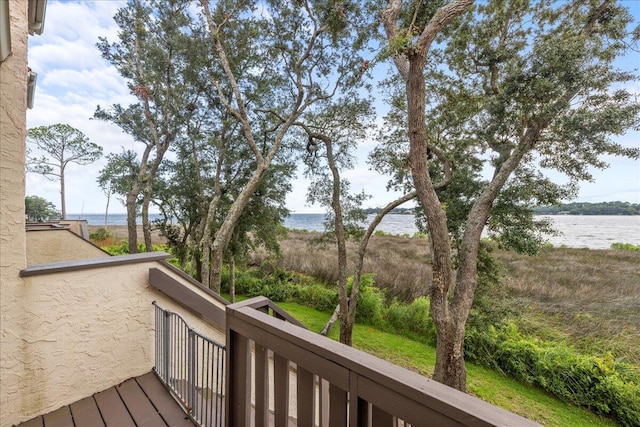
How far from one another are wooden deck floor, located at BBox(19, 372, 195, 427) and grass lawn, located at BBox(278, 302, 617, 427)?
668 cm

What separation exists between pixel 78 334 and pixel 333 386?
7.19 ft

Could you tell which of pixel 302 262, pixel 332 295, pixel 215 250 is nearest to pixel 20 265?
pixel 215 250

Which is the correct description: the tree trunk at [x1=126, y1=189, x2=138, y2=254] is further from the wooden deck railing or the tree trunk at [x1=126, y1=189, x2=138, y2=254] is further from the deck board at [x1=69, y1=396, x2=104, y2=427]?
the wooden deck railing

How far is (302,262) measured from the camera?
1512cm

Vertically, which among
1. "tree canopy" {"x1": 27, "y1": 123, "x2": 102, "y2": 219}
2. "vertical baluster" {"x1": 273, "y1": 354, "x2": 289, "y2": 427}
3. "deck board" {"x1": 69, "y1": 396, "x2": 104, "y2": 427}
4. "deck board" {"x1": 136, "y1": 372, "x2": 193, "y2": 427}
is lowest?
"deck board" {"x1": 136, "y1": 372, "x2": 193, "y2": 427}

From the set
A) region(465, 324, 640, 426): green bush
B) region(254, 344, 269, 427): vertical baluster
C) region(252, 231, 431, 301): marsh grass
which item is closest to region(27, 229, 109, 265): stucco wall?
region(254, 344, 269, 427): vertical baluster

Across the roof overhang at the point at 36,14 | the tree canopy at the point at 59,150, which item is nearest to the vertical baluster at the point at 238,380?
the roof overhang at the point at 36,14

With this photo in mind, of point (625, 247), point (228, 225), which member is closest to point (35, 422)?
point (228, 225)

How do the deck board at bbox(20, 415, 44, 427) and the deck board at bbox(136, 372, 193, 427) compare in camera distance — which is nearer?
the deck board at bbox(20, 415, 44, 427)

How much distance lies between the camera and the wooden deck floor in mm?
1907

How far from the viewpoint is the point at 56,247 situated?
471 centimetres

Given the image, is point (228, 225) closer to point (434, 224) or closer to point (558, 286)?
point (434, 224)

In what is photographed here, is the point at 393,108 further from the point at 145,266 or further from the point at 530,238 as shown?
the point at 145,266

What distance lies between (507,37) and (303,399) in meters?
9.23
